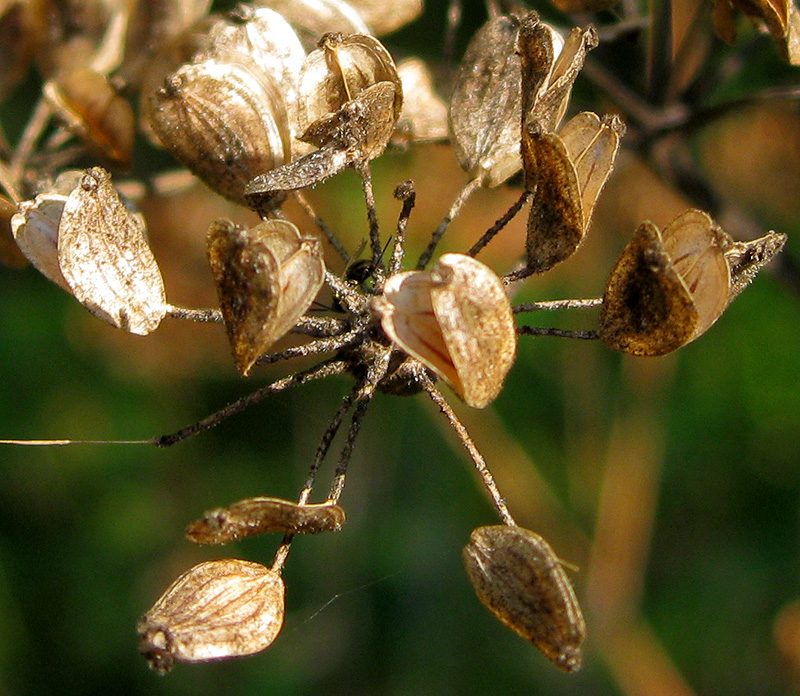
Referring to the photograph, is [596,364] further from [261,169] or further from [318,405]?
[261,169]

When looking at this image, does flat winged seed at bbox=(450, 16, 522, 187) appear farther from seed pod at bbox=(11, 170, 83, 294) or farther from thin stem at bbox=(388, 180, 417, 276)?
seed pod at bbox=(11, 170, 83, 294)

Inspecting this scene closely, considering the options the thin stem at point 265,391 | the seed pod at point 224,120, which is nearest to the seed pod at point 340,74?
the seed pod at point 224,120

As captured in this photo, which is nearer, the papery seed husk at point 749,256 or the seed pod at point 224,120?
the papery seed husk at point 749,256

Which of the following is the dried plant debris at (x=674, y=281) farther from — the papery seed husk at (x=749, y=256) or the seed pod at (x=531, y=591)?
the seed pod at (x=531, y=591)

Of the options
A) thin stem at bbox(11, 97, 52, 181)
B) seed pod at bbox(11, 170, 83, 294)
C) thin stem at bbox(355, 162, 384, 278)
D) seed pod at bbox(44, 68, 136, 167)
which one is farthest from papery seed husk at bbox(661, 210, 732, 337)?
thin stem at bbox(11, 97, 52, 181)

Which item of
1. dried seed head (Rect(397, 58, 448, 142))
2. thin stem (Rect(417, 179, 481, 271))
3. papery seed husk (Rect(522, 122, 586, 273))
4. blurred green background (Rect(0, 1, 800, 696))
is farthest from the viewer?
blurred green background (Rect(0, 1, 800, 696))

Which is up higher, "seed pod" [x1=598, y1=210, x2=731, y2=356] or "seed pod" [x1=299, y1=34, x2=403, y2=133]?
"seed pod" [x1=299, y1=34, x2=403, y2=133]

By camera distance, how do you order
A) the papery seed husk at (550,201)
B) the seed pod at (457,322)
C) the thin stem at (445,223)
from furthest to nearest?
the thin stem at (445,223)
the papery seed husk at (550,201)
the seed pod at (457,322)
